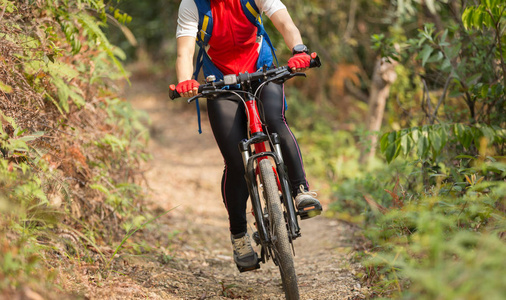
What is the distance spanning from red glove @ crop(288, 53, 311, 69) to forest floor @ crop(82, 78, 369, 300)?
1.30 meters

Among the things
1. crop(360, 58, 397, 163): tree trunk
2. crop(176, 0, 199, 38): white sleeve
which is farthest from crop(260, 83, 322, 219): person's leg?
crop(360, 58, 397, 163): tree trunk

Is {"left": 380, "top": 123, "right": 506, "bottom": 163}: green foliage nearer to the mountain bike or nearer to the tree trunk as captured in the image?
the mountain bike

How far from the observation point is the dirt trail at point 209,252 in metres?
3.46

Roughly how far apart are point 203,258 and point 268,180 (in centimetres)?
187

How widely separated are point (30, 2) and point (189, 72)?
137cm

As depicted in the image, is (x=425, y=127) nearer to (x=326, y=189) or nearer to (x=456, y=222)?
(x=456, y=222)

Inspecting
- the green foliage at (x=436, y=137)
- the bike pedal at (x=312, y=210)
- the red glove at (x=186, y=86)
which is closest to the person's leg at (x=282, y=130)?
the bike pedal at (x=312, y=210)

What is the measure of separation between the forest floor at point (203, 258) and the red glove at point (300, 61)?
1.30 meters

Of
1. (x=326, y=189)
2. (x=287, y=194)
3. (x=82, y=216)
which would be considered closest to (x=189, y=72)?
(x=287, y=194)

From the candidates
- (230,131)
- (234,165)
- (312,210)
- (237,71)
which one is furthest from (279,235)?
(237,71)

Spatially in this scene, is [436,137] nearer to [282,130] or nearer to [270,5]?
[282,130]

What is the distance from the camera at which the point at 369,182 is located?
547 cm

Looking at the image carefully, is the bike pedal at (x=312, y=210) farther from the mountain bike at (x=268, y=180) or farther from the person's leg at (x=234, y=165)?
the person's leg at (x=234, y=165)

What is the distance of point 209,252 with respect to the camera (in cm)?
486
